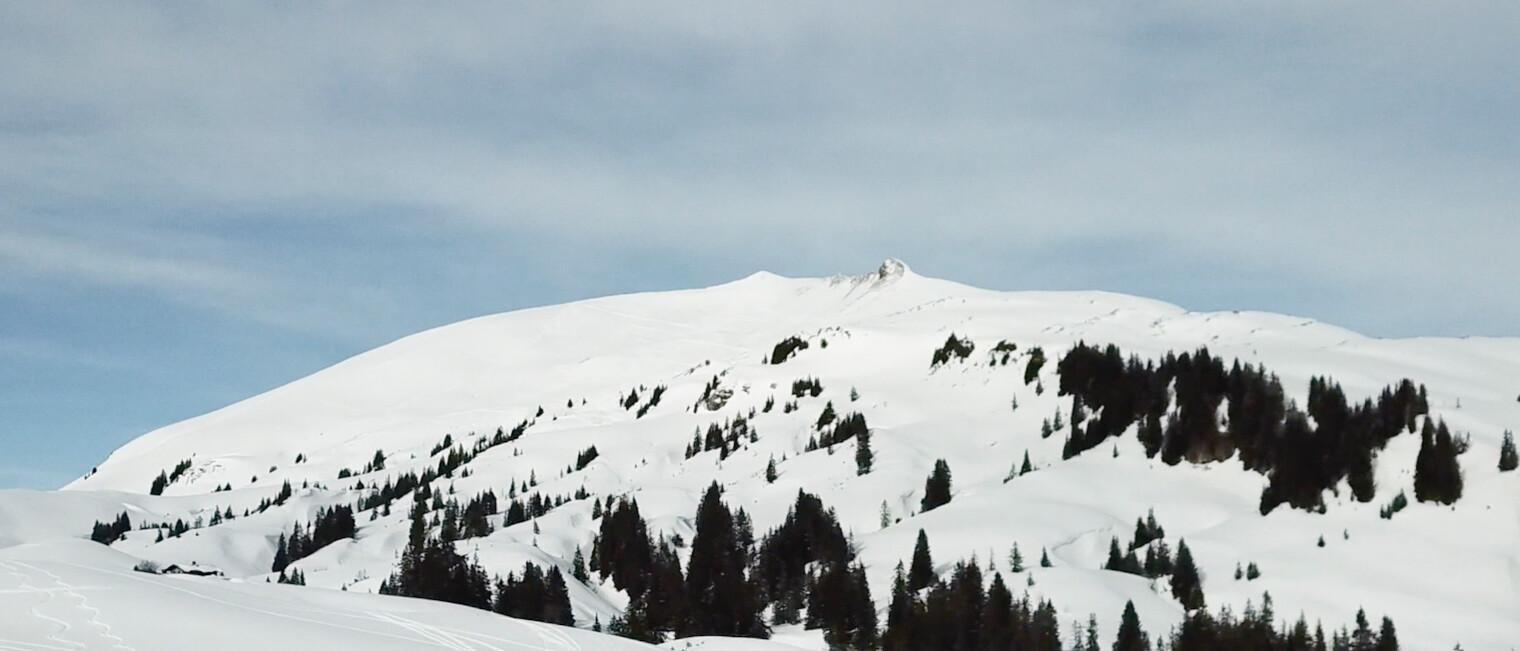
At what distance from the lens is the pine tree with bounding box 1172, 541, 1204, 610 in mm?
84250

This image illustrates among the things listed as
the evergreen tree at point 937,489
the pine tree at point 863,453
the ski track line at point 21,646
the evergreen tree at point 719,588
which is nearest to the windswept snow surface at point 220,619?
the ski track line at point 21,646

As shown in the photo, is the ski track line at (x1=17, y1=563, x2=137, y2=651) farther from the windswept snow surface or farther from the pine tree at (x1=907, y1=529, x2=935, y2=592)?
the pine tree at (x1=907, y1=529, x2=935, y2=592)

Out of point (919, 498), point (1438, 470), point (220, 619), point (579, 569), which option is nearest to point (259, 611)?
point (220, 619)

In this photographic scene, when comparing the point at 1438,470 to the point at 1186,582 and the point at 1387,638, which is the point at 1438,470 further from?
the point at 1387,638

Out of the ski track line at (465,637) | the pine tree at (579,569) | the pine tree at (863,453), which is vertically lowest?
the pine tree at (579,569)

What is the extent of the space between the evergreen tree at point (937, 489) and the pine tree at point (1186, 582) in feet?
78.2

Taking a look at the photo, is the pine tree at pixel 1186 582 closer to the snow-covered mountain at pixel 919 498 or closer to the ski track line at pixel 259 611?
the snow-covered mountain at pixel 919 498

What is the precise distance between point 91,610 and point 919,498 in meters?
78.7

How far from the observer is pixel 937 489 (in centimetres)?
11094

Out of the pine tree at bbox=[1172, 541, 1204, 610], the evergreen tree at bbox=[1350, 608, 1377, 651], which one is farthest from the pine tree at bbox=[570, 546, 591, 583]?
the evergreen tree at bbox=[1350, 608, 1377, 651]

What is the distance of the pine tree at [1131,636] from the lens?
248 feet

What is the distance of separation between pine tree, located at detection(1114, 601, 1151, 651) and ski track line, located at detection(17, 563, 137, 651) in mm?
53620

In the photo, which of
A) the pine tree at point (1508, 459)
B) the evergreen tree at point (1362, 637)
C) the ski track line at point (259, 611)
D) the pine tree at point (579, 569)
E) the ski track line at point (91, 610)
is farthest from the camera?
the pine tree at point (579, 569)

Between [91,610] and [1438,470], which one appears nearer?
[91,610]
